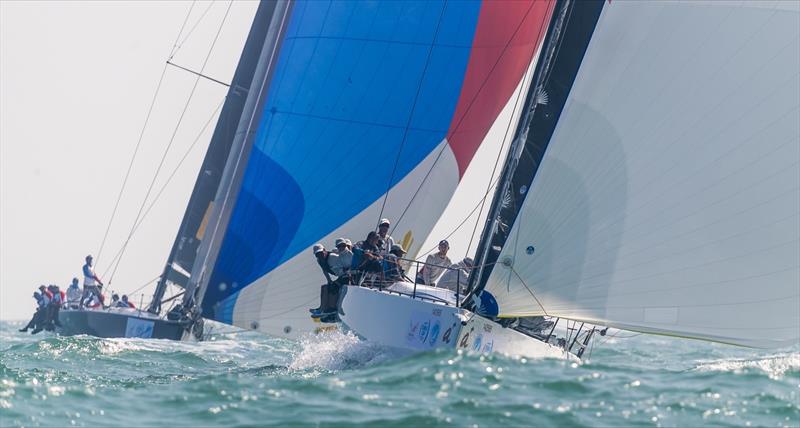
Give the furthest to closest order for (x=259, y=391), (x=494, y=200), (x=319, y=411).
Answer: (x=494, y=200) < (x=259, y=391) < (x=319, y=411)

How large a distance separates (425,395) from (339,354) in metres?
3.03

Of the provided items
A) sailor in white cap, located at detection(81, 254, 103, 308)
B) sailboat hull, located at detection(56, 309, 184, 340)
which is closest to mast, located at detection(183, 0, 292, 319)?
sailboat hull, located at detection(56, 309, 184, 340)

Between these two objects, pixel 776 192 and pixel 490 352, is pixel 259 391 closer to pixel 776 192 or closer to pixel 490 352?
pixel 490 352

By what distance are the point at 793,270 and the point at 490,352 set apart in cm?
264

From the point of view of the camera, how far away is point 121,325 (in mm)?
18703

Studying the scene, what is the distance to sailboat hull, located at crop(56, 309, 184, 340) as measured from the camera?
1800 centimetres

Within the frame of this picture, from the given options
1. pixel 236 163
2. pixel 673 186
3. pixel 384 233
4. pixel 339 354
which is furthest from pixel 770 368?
pixel 236 163

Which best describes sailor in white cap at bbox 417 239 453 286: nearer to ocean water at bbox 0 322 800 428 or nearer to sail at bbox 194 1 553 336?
ocean water at bbox 0 322 800 428

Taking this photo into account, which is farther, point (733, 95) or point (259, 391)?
point (733, 95)

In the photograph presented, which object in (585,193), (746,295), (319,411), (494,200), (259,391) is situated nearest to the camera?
→ (319,411)

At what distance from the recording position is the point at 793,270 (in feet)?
31.7

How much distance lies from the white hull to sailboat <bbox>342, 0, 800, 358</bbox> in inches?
0.6

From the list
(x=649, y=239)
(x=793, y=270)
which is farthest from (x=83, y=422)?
(x=793, y=270)

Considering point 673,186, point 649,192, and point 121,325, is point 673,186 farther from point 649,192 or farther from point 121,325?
point 121,325
